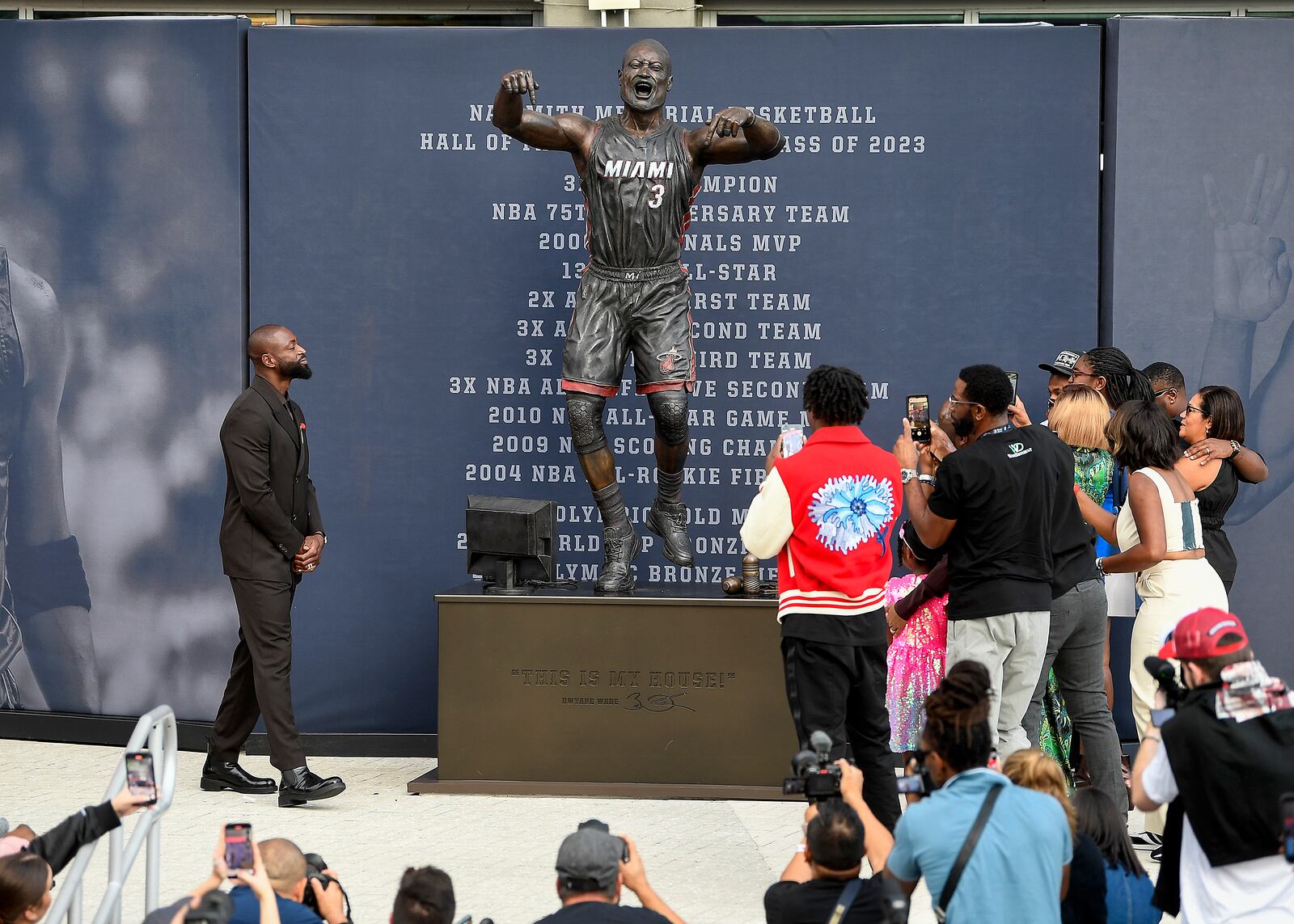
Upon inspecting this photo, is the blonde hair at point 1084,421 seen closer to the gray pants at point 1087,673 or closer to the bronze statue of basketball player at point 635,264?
the gray pants at point 1087,673

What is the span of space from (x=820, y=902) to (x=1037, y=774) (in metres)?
0.70

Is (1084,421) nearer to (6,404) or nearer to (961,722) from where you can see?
(961,722)

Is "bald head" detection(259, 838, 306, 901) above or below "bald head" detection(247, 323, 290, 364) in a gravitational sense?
below

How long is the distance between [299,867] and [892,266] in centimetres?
490

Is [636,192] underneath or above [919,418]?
above

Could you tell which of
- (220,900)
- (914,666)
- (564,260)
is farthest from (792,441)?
(220,900)

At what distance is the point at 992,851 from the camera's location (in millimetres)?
3170

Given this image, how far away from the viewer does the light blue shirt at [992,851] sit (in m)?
3.15

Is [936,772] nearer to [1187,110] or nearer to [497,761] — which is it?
[497,761]

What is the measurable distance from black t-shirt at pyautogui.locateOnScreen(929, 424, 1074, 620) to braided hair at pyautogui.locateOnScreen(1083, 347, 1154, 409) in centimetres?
145

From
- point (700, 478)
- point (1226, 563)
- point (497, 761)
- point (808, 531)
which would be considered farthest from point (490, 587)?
point (1226, 563)

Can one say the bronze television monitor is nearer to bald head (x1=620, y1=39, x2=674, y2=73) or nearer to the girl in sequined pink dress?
the girl in sequined pink dress

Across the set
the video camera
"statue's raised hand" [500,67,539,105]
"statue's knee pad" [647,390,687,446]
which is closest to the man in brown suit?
"statue's raised hand" [500,67,539,105]

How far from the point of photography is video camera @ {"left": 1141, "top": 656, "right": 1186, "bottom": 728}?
11.2ft
